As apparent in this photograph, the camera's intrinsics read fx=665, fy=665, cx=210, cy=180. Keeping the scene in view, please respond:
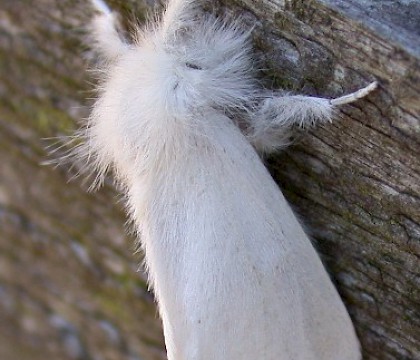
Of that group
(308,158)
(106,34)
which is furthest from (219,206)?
(106,34)

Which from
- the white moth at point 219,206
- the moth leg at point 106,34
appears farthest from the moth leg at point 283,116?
the moth leg at point 106,34

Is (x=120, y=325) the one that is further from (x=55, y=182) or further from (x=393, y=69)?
(x=393, y=69)

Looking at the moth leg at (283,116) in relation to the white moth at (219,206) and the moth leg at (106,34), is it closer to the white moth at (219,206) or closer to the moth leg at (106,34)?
the white moth at (219,206)

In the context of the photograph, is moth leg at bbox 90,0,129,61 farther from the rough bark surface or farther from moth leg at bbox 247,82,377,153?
moth leg at bbox 247,82,377,153

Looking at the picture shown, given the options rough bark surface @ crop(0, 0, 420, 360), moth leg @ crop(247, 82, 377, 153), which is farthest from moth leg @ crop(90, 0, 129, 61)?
moth leg @ crop(247, 82, 377, 153)

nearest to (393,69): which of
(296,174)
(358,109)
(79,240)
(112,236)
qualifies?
(358,109)
